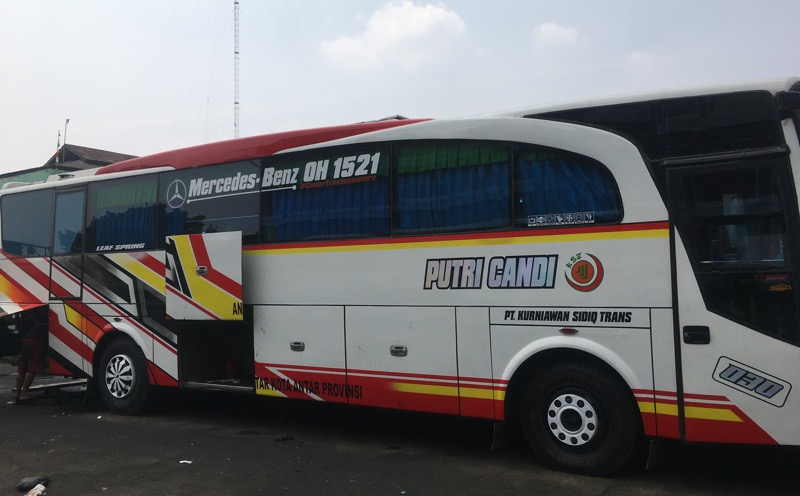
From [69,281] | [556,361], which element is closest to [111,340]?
[69,281]

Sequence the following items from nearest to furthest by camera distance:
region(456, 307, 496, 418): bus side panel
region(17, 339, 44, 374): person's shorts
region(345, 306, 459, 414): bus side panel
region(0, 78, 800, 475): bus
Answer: region(0, 78, 800, 475): bus → region(456, 307, 496, 418): bus side panel → region(345, 306, 459, 414): bus side panel → region(17, 339, 44, 374): person's shorts

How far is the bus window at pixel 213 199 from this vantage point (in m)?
7.79

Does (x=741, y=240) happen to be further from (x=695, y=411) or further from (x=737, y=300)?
(x=695, y=411)

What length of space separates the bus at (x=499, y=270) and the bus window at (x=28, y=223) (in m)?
1.45

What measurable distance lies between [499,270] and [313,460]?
264 cm

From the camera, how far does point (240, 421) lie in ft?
28.1

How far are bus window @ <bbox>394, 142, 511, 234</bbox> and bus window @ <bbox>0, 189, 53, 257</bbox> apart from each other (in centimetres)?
619

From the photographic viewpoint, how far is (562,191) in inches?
229

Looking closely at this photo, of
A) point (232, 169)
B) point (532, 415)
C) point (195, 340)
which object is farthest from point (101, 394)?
point (532, 415)

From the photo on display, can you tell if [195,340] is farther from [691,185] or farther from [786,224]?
[786,224]

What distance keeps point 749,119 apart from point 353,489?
437cm

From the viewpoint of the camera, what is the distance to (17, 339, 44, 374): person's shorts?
9.67 m

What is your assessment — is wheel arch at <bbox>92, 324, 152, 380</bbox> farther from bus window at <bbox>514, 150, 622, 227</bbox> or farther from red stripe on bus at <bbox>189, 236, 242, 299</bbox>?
bus window at <bbox>514, 150, 622, 227</bbox>

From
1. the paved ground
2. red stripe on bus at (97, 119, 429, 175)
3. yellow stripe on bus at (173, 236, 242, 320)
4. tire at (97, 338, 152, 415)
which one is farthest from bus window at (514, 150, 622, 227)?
tire at (97, 338, 152, 415)
